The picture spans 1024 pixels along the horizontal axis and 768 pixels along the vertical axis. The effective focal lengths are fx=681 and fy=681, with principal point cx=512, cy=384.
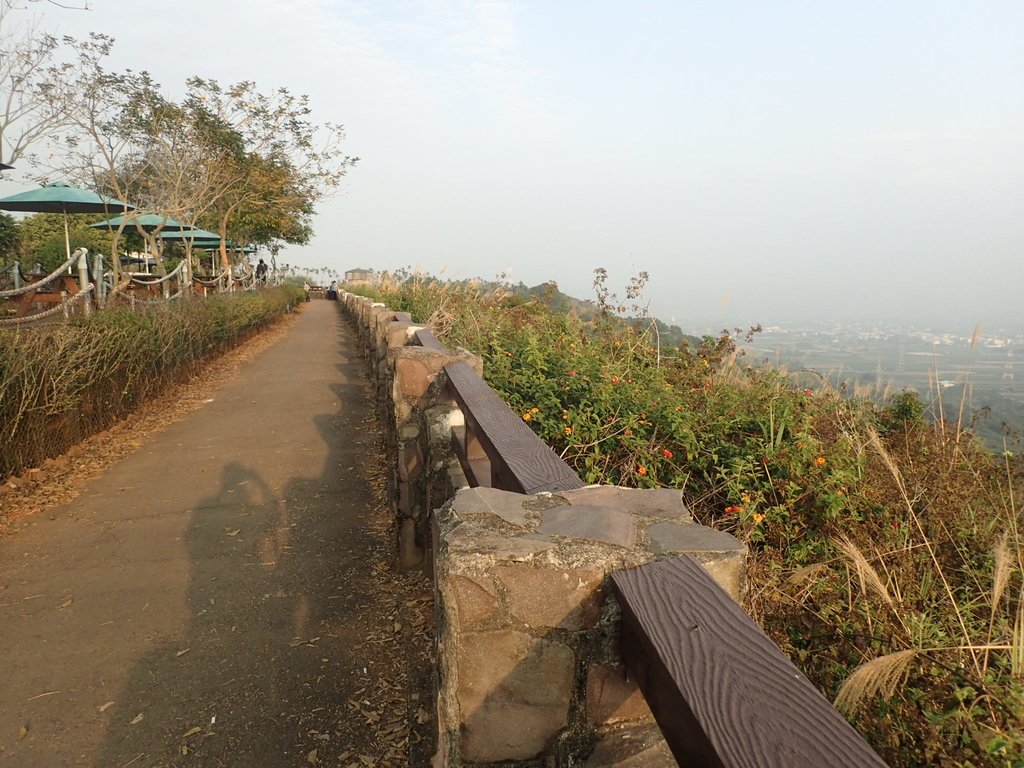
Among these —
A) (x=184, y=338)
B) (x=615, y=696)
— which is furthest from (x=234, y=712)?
(x=184, y=338)

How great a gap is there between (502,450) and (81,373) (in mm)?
5337

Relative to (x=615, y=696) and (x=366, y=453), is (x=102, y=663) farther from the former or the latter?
(x=366, y=453)

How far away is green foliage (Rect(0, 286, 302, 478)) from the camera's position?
16.8 feet

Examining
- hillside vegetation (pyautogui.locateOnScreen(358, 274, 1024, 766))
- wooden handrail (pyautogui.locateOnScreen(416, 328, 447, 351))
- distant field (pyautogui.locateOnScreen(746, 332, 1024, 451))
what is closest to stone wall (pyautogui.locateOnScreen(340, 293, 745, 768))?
hillside vegetation (pyautogui.locateOnScreen(358, 274, 1024, 766))

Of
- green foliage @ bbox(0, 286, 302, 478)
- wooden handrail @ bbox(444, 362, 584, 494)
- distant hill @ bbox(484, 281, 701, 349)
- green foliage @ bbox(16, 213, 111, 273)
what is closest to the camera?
wooden handrail @ bbox(444, 362, 584, 494)

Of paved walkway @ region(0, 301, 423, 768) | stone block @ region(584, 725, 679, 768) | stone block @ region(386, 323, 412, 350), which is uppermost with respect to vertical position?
stone block @ region(386, 323, 412, 350)

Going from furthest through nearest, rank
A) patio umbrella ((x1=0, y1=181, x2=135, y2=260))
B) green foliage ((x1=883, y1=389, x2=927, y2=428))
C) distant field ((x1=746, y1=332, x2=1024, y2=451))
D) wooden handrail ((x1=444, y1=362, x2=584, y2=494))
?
patio umbrella ((x1=0, y1=181, x2=135, y2=260)) < green foliage ((x1=883, y1=389, x2=927, y2=428)) < distant field ((x1=746, y1=332, x2=1024, y2=451)) < wooden handrail ((x1=444, y1=362, x2=584, y2=494))

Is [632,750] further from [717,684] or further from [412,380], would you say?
[412,380]

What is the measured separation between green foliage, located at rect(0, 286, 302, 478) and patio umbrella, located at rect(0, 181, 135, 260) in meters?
5.26

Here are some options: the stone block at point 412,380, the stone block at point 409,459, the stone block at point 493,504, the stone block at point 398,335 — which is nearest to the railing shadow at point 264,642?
the stone block at point 409,459

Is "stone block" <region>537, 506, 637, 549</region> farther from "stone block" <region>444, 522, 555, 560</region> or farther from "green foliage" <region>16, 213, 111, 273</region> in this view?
"green foliage" <region>16, 213, 111, 273</region>

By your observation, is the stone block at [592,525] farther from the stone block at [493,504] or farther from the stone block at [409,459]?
the stone block at [409,459]

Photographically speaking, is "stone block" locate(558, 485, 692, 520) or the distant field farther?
the distant field

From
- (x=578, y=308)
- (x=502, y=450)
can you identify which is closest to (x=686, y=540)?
(x=502, y=450)
